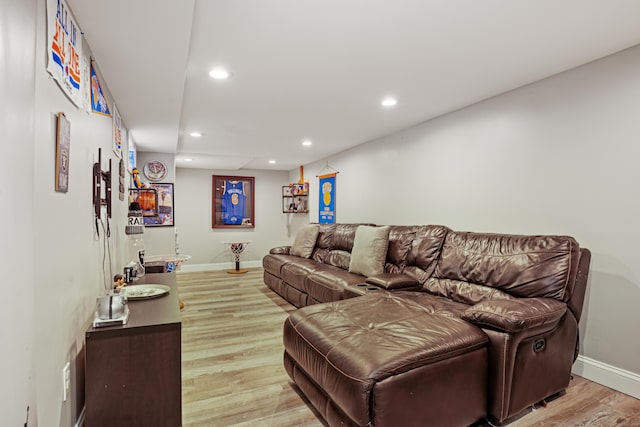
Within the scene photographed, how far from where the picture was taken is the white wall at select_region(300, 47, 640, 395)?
2.18m

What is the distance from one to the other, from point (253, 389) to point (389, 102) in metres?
2.68

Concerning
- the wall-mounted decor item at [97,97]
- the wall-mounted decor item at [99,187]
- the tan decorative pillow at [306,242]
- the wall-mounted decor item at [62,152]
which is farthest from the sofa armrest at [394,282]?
the wall-mounted decor item at [97,97]

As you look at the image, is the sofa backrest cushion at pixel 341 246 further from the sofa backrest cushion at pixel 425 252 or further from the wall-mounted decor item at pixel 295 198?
the wall-mounted decor item at pixel 295 198

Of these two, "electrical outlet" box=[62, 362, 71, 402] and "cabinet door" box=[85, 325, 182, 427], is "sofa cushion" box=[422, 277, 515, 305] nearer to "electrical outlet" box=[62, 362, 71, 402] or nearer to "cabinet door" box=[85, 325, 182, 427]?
"cabinet door" box=[85, 325, 182, 427]

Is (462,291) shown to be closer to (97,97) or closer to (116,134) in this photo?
(97,97)

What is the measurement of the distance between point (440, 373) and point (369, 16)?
74.5 inches

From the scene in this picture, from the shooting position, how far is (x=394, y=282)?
2957mm

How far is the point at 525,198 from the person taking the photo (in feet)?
9.02

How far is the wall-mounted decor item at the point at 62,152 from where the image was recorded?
1325 mm

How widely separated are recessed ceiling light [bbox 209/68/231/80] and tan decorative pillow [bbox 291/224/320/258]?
3084mm

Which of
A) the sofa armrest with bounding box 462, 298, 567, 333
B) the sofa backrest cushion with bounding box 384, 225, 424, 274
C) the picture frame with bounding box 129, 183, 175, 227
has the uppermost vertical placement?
the picture frame with bounding box 129, 183, 175, 227

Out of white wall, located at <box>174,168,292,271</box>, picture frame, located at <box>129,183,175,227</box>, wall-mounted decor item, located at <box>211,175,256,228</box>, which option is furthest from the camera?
wall-mounted decor item, located at <box>211,175,256,228</box>

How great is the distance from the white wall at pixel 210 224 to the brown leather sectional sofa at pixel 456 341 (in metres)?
4.69

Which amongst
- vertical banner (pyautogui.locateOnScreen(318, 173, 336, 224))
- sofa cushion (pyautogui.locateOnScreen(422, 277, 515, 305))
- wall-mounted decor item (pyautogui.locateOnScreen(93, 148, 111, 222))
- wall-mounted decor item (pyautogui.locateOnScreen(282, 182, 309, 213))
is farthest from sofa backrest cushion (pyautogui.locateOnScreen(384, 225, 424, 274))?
wall-mounted decor item (pyautogui.locateOnScreen(282, 182, 309, 213))
